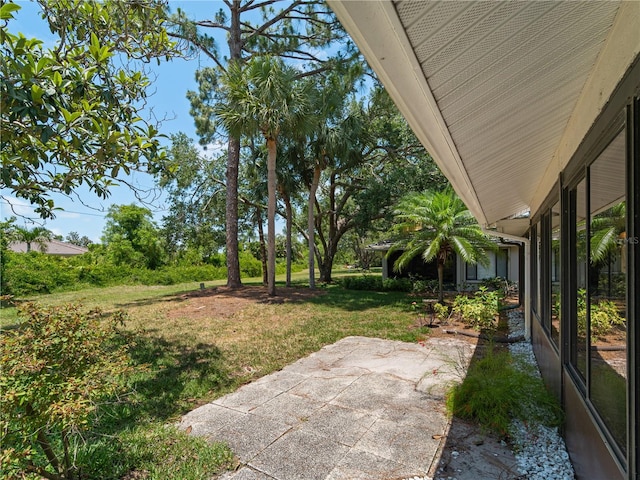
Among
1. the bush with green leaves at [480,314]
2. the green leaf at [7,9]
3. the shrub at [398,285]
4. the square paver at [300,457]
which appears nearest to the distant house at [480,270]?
the shrub at [398,285]

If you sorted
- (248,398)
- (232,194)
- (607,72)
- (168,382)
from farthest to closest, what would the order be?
(232,194) < (168,382) < (248,398) < (607,72)

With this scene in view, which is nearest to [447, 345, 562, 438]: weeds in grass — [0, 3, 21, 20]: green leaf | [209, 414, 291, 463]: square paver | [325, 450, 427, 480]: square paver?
[325, 450, 427, 480]: square paver

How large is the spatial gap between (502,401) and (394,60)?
12.2 feet

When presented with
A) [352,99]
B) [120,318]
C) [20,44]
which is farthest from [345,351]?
[352,99]

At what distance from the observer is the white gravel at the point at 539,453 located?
2.84 meters

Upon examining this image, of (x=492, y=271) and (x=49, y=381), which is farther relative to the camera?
(x=492, y=271)

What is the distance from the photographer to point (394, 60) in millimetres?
1150

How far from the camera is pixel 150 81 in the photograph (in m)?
4.41

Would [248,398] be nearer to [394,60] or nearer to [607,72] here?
[394,60]

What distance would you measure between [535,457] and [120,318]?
390 centimetres

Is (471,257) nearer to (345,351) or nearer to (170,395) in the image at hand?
(345,351)

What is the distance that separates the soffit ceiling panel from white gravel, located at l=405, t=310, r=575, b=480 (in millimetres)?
2566

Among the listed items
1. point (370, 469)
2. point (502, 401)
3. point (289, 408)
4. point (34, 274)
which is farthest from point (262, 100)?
point (34, 274)

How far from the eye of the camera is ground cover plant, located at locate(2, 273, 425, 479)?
120 inches
